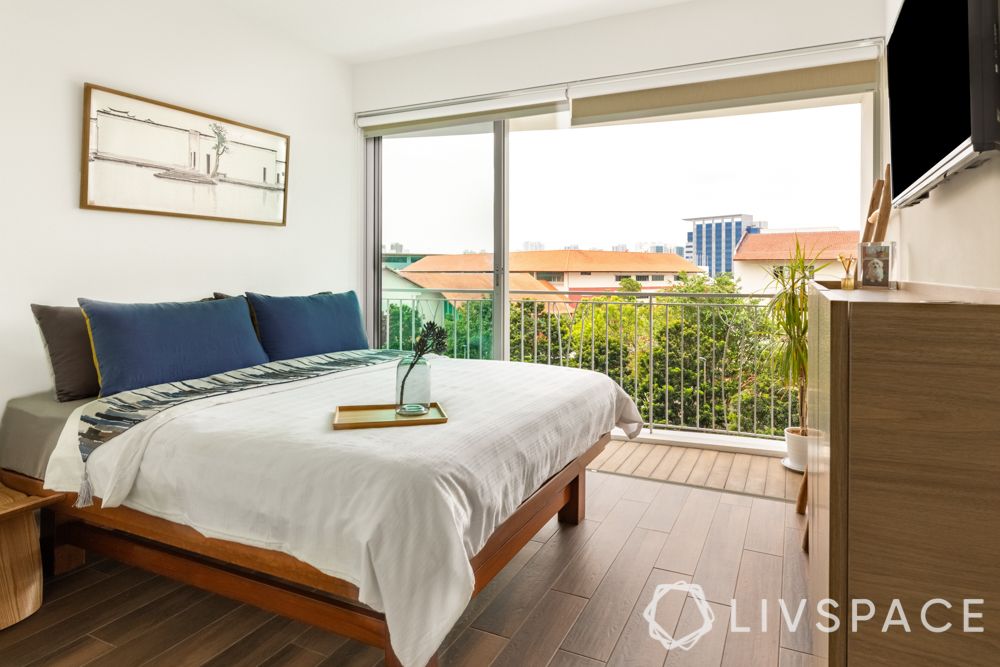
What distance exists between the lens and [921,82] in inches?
60.9

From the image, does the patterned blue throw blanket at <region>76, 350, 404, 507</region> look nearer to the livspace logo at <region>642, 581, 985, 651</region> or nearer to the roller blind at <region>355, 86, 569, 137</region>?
the livspace logo at <region>642, 581, 985, 651</region>

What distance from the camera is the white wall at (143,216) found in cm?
260

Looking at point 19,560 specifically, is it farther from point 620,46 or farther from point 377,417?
point 620,46

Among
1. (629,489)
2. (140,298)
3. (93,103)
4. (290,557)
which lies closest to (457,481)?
(290,557)

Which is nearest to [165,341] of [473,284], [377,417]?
[377,417]

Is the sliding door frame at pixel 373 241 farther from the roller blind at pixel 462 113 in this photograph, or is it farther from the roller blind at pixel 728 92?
the roller blind at pixel 728 92

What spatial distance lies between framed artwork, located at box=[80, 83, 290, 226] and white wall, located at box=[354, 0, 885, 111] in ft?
3.32

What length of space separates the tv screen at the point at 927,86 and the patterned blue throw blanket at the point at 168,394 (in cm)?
237

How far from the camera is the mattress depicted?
2.26 meters

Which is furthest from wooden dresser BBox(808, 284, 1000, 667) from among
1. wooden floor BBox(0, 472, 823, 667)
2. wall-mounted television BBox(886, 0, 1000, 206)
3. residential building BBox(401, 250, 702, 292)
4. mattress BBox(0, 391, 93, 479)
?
residential building BBox(401, 250, 702, 292)

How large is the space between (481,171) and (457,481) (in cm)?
305

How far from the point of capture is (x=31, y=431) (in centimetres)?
234

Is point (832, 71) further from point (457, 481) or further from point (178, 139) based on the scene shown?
point (178, 139)

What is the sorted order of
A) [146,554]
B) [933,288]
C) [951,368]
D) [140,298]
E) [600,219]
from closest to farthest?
[951,368]
[933,288]
[146,554]
[140,298]
[600,219]
